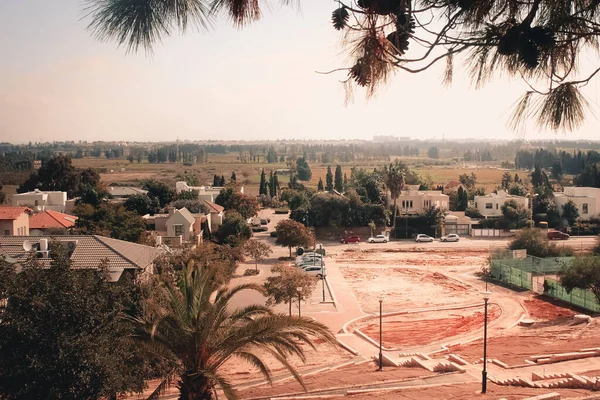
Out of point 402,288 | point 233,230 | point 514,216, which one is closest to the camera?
point 402,288

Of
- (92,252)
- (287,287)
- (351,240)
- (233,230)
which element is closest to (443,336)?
(287,287)

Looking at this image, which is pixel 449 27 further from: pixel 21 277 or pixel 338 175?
pixel 338 175

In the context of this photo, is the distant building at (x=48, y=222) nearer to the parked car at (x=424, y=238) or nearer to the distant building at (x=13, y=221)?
the distant building at (x=13, y=221)

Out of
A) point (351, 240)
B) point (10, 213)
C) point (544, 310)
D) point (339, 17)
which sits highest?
point (339, 17)

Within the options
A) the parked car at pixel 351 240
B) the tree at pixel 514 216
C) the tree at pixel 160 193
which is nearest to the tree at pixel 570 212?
the tree at pixel 514 216

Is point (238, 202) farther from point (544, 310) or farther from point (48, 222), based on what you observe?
point (544, 310)

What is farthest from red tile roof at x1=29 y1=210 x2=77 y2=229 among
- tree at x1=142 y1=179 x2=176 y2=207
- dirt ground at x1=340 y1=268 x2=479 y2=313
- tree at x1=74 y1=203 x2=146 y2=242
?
dirt ground at x1=340 y1=268 x2=479 y2=313

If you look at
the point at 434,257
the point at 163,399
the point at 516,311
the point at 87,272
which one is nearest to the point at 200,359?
the point at 87,272

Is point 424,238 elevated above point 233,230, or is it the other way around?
point 233,230
